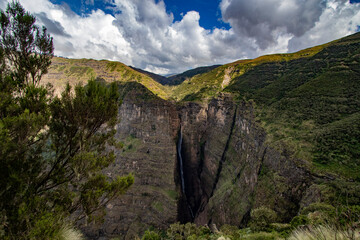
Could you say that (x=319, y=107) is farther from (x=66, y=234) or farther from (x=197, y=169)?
(x=197, y=169)

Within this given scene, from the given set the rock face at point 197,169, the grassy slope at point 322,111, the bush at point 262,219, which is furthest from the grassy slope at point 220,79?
the bush at point 262,219

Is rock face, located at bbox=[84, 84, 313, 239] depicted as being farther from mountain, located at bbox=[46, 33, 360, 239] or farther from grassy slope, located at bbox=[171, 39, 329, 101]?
grassy slope, located at bbox=[171, 39, 329, 101]

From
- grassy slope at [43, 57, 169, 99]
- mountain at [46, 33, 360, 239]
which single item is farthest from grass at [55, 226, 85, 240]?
grassy slope at [43, 57, 169, 99]

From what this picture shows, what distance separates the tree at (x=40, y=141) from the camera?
518cm

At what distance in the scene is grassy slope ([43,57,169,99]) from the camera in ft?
282

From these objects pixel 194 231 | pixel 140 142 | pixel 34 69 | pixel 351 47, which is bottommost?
pixel 194 231

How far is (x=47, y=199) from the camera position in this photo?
251 inches

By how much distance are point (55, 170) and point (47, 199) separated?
112 centimetres

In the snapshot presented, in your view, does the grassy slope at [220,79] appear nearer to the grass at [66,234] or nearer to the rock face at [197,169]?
the rock face at [197,169]

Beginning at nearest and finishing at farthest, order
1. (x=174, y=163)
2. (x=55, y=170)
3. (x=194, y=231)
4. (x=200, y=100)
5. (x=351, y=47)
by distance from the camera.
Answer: (x=55, y=170)
(x=194, y=231)
(x=351, y=47)
(x=174, y=163)
(x=200, y=100)

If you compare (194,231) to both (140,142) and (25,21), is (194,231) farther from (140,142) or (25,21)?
(140,142)

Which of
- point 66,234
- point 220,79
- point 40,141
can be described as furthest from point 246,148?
point 220,79

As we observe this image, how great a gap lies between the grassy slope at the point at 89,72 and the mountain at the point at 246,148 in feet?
69.8

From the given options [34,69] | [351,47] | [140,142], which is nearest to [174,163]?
[140,142]
